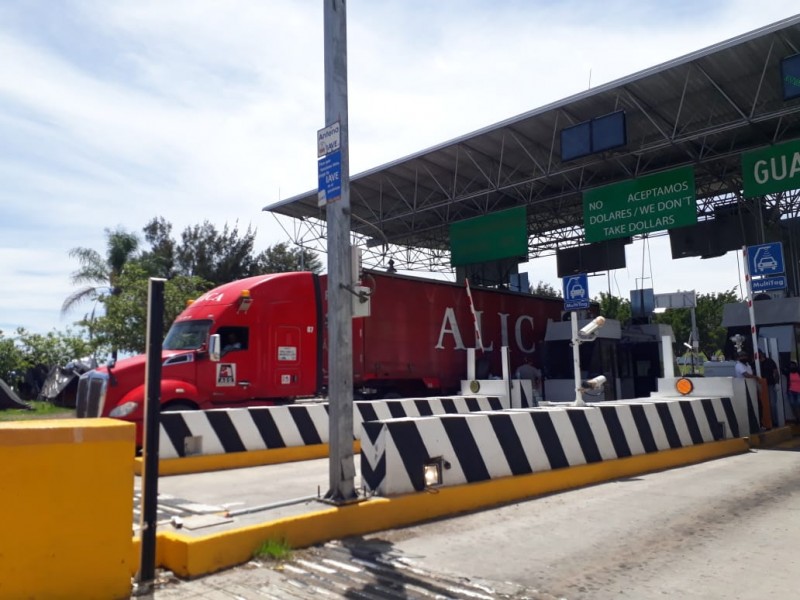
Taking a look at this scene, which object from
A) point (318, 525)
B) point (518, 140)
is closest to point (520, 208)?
point (518, 140)

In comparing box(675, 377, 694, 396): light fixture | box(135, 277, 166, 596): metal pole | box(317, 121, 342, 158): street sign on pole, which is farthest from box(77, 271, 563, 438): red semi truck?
box(675, 377, 694, 396): light fixture

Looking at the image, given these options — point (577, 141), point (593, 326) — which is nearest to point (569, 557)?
point (593, 326)

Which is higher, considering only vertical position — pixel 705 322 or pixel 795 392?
pixel 705 322

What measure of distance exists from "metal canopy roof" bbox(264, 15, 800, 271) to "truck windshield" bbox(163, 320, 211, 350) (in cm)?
1034

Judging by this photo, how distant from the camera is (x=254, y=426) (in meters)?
9.77

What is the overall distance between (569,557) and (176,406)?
7295 mm

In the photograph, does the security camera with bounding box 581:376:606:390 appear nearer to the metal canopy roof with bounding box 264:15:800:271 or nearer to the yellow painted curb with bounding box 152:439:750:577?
the yellow painted curb with bounding box 152:439:750:577

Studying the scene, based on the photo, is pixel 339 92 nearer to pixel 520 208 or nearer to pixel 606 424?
pixel 606 424

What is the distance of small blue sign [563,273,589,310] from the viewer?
19344mm

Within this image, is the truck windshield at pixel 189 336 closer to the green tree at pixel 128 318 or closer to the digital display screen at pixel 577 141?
the digital display screen at pixel 577 141

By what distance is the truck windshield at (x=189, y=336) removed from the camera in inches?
456

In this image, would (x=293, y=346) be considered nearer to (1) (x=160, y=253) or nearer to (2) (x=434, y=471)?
(2) (x=434, y=471)

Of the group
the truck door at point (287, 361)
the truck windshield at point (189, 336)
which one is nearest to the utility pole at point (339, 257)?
the truck windshield at point (189, 336)

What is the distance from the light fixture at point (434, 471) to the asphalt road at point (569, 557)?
1.37 feet
